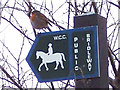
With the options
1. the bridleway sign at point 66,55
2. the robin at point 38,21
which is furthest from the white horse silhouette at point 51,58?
the robin at point 38,21

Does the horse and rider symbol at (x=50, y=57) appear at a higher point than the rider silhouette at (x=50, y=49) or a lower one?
lower

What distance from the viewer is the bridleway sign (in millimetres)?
1729

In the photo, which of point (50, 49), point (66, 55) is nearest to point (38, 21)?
point (50, 49)

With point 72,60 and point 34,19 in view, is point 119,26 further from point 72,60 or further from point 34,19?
point 72,60

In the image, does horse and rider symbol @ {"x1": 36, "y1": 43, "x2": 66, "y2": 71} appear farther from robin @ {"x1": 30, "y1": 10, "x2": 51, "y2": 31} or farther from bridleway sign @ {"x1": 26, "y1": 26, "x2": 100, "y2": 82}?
robin @ {"x1": 30, "y1": 10, "x2": 51, "y2": 31}

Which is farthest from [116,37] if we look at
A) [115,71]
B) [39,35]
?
[39,35]

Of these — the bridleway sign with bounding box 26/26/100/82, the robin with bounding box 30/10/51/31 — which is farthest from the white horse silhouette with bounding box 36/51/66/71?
the robin with bounding box 30/10/51/31

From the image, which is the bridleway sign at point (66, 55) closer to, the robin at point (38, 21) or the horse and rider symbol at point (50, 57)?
the horse and rider symbol at point (50, 57)

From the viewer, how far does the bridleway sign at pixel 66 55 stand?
1729 millimetres

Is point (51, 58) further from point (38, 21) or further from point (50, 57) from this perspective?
point (38, 21)

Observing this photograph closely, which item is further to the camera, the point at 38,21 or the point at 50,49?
the point at 38,21

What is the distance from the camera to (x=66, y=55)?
5.94ft

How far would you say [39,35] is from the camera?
6.45 feet

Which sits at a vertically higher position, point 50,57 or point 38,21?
point 38,21
